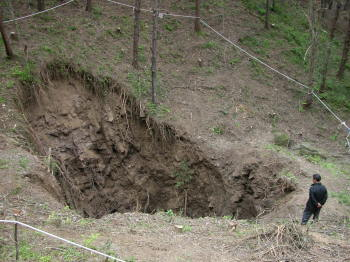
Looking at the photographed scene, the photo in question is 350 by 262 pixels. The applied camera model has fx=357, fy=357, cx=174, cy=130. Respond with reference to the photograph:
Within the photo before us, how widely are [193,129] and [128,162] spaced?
112 inches

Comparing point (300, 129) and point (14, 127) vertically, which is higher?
point (14, 127)

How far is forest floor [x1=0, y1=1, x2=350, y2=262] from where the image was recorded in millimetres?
6875

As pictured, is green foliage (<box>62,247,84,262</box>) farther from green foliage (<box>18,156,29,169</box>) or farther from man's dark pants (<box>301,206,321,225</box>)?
man's dark pants (<box>301,206,321,225</box>)

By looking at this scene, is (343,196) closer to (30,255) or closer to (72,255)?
(72,255)

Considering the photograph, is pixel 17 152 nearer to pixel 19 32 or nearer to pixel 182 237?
pixel 182 237

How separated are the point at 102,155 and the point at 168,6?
1084 cm

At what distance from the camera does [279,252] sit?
6586mm

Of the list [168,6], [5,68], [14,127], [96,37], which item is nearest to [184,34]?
[168,6]

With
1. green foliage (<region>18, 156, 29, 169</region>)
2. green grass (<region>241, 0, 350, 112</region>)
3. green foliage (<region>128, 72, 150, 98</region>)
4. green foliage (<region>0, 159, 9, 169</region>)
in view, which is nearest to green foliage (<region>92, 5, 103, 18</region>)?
green foliage (<region>128, 72, 150, 98</region>)

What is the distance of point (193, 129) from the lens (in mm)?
13930

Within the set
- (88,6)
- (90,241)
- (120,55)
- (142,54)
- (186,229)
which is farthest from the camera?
(88,6)

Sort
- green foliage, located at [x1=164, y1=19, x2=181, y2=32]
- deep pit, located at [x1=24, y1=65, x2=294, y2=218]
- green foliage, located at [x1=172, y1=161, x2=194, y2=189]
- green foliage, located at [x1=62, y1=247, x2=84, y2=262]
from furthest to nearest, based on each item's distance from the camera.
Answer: green foliage, located at [x1=164, y1=19, x2=181, y2=32] < green foliage, located at [x1=172, y1=161, x2=194, y2=189] < deep pit, located at [x1=24, y1=65, x2=294, y2=218] < green foliage, located at [x1=62, y1=247, x2=84, y2=262]

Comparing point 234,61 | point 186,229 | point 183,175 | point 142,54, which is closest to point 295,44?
point 234,61

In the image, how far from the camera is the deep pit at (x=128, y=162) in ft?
40.2
